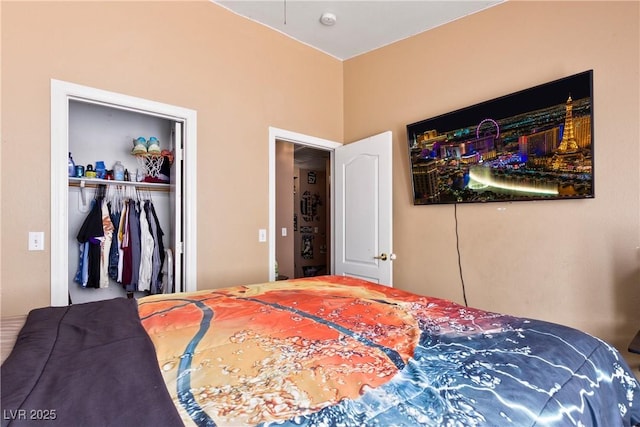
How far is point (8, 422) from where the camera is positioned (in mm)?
547

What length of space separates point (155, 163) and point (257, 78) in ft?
4.22

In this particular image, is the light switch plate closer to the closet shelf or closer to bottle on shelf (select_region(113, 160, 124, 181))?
the closet shelf

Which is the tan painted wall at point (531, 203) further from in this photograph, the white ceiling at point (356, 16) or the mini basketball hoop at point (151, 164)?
the mini basketball hoop at point (151, 164)

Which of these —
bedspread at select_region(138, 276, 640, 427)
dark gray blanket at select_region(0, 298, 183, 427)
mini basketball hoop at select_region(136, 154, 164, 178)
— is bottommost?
bedspread at select_region(138, 276, 640, 427)

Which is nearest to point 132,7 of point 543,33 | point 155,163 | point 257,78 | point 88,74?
point 88,74

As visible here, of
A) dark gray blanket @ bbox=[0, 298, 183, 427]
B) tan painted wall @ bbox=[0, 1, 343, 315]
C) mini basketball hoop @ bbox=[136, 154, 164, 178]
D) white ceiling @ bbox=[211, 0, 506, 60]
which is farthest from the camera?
mini basketball hoop @ bbox=[136, 154, 164, 178]

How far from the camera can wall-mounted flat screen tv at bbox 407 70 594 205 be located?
6.43ft

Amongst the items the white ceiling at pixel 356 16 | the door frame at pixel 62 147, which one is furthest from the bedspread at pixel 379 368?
the white ceiling at pixel 356 16

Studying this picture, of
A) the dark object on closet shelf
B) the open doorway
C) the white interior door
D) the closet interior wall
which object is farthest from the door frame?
the open doorway

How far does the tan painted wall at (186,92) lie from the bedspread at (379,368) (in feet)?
3.53

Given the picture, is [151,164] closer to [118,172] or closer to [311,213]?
[118,172]

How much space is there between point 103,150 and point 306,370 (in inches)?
122

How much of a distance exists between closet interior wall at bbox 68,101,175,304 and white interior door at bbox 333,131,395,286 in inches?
62.8

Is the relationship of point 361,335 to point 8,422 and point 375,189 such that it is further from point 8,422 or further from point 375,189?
point 375,189
